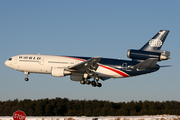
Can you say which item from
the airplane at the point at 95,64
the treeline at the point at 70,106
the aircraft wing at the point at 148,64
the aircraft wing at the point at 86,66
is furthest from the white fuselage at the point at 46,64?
the treeline at the point at 70,106

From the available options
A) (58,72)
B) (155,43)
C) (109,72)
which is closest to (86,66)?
(109,72)

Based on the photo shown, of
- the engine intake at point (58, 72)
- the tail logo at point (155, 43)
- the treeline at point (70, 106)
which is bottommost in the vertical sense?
the treeline at point (70, 106)

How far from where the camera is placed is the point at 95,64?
1382 inches

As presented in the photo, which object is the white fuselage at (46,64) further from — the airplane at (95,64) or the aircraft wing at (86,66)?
the aircraft wing at (86,66)

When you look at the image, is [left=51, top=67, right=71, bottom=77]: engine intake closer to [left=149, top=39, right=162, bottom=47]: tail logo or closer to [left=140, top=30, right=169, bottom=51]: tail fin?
[left=140, top=30, right=169, bottom=51]: tail fin

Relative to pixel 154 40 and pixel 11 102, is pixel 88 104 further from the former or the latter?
pixel 154 40

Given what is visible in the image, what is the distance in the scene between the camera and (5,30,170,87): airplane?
116ft

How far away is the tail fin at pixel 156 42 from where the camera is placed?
1502 inches

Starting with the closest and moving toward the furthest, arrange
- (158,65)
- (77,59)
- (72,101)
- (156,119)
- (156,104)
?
(156,119) < (158,65) < (77,59) < (156,104) < (72,101)

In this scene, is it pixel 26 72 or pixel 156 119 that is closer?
pixel 156 119

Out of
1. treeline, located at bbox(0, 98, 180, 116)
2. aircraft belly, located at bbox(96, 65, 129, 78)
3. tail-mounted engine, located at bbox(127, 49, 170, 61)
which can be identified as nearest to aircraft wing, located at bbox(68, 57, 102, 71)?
aircraft belly, located at bbox(96, 65, 129, 78)

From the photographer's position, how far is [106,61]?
37.9 metres

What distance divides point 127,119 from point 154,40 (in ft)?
65.6

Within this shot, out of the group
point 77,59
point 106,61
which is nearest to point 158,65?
point 106,61
